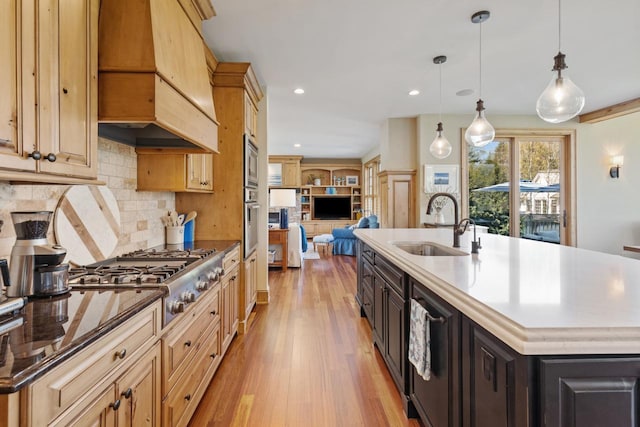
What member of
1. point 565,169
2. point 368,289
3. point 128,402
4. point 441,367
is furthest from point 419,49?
point 565,169

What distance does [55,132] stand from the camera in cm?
114

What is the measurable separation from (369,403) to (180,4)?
104 inches

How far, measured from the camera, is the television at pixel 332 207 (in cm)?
1027

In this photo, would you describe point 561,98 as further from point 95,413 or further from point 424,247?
point 95,413

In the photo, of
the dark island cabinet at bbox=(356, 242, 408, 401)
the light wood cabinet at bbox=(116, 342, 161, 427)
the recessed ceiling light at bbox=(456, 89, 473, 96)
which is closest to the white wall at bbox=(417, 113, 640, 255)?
the recessed ceiling light at bbox=(456, 89, 473, 96)

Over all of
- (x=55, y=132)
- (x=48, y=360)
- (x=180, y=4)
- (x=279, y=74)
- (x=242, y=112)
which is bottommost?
(x=48, y=360)

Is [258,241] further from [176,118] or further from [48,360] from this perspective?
[48,360]

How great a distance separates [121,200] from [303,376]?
1732 mm

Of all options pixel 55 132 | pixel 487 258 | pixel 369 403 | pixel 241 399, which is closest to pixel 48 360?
pixel 55 132

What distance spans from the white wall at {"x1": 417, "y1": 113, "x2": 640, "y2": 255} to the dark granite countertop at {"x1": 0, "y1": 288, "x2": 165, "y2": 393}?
4862 mm

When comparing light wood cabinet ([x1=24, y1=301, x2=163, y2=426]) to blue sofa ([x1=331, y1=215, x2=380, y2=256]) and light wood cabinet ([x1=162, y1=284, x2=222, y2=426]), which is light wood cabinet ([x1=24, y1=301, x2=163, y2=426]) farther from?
blue sofa ([x1=331, y1=215, x2=380, y2=256])

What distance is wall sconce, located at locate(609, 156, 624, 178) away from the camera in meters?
5.21

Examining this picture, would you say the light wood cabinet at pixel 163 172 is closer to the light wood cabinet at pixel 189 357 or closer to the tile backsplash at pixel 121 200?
the tile backsplash at pixel 121 200

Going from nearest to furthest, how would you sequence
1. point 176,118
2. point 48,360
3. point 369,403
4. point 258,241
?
point 48,360 → point 176,118 → point 369,403 → point 258,241
